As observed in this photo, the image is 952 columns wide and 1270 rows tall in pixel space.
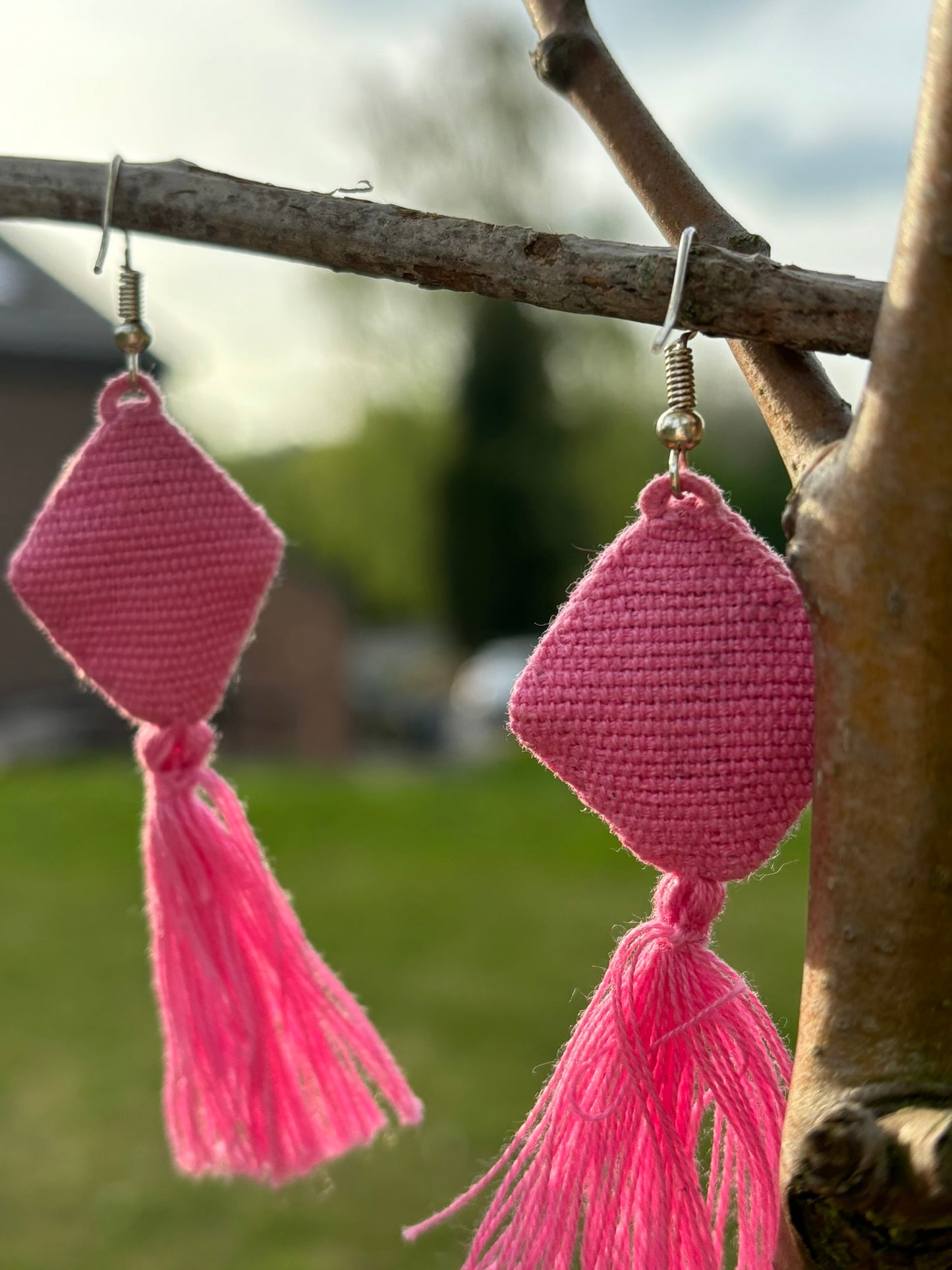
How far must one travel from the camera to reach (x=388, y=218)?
0.63 m

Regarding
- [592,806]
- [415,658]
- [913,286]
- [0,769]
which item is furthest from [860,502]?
[415,658]

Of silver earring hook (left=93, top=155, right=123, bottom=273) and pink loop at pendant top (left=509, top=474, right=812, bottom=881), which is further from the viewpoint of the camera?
→ silver earring hook (left=93, top=155, right=123, bottom=273)

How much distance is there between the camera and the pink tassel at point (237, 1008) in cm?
83

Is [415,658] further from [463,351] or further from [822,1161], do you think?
[822,1161]

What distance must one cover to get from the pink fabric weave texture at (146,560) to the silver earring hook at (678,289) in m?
0.31

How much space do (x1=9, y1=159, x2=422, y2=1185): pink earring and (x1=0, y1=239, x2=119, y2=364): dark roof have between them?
23.5 feet

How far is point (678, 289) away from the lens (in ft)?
1.79

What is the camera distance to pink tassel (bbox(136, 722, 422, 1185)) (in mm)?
826

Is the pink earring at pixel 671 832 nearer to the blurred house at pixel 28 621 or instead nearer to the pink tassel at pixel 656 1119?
the pink tassel at pixel 656 1119

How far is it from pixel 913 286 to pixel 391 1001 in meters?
2.57

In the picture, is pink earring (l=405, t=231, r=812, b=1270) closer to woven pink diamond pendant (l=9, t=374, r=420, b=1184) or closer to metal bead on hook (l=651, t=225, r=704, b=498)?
metal bead on hook (l=651, t=225, r=704, b=498)

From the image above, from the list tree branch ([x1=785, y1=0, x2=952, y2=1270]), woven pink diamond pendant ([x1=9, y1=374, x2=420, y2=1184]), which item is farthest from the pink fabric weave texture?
tree branch ([x1=785, y1=0, x2=952, y2=1270])

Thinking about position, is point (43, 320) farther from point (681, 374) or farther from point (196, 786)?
point (681, 374)

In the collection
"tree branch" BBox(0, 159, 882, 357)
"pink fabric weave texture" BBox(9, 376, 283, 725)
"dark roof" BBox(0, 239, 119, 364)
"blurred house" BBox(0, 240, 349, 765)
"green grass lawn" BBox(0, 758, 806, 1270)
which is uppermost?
"dark roof" BBox(0, 239, 119, 364)
